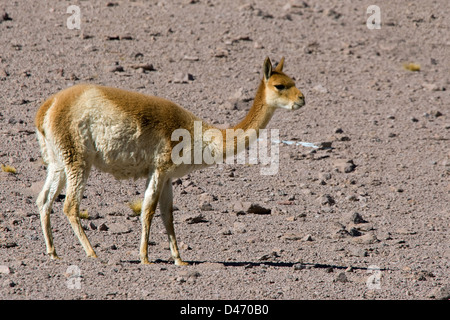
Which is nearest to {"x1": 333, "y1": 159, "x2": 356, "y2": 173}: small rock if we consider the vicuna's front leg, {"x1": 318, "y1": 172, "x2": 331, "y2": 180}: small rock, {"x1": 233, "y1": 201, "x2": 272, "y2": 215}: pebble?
{"x1": 318, "y1": 172, "x2": 331, "y2": 180}: small rock

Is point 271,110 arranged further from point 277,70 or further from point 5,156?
point 5,156

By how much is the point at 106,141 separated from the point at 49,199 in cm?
97

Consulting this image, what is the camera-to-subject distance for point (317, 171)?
13117mm

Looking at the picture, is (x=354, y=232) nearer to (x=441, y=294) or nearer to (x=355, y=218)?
(x=355, y=218)

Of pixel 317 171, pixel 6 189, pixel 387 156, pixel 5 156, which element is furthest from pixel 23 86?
pixel 387 156

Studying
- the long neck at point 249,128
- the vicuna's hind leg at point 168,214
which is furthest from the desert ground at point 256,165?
the long neck at point 249,128

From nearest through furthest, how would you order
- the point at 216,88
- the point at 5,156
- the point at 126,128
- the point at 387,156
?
the point at 126,128 → the point at 5,156 → the point at 387,156 → the point at 216,88

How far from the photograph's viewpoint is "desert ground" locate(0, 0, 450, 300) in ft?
26.6

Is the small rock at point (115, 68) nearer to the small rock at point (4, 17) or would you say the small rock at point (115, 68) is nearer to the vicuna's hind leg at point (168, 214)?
the small rock at point (4, 17)

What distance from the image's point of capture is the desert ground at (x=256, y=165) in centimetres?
809

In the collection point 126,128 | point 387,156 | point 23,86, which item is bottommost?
point 387,156

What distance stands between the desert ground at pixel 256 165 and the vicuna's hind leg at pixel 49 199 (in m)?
0.31

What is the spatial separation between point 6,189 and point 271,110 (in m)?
4.35

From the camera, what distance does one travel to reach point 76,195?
8445 mm
